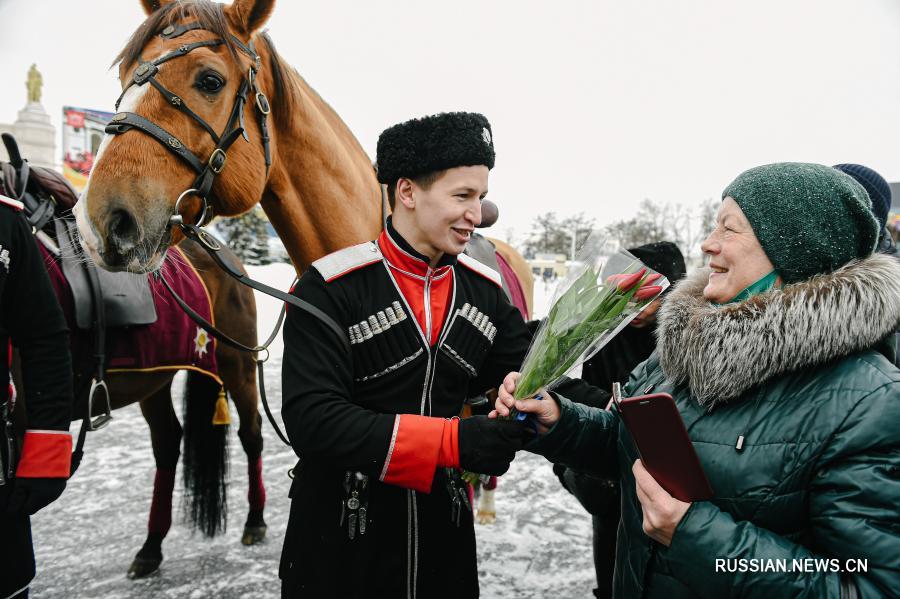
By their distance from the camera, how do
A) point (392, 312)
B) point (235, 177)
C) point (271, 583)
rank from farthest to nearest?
1. point (271, 583)
2. point (235, 177)
3. point (392, 312)

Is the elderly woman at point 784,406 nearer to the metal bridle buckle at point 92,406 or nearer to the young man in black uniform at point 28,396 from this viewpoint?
the young man in black uniform at point 28,396

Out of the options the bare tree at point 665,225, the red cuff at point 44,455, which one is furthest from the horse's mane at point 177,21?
the bare tree at point 665,225

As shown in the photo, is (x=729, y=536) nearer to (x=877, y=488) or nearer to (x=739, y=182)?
(x=877, y=488)

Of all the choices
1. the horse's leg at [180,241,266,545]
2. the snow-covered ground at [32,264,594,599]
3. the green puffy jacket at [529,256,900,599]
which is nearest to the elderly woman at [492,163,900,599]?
the green puffy jacket at [529,256,900,599]

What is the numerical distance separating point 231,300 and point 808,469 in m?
3.49

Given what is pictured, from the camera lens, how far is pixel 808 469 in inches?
40.9

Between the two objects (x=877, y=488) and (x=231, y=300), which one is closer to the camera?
(x=877, y=488)

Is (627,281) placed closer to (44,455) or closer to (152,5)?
(44,455)

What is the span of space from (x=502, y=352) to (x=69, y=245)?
7.28ft

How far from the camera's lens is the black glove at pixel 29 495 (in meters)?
1.66

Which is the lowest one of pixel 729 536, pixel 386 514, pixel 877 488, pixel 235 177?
pixel 386 514

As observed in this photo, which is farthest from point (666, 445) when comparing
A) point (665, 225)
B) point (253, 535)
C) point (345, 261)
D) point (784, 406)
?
point (665, 225)

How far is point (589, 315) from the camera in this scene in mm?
1365

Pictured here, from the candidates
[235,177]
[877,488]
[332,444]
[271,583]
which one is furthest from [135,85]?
[271,583]
